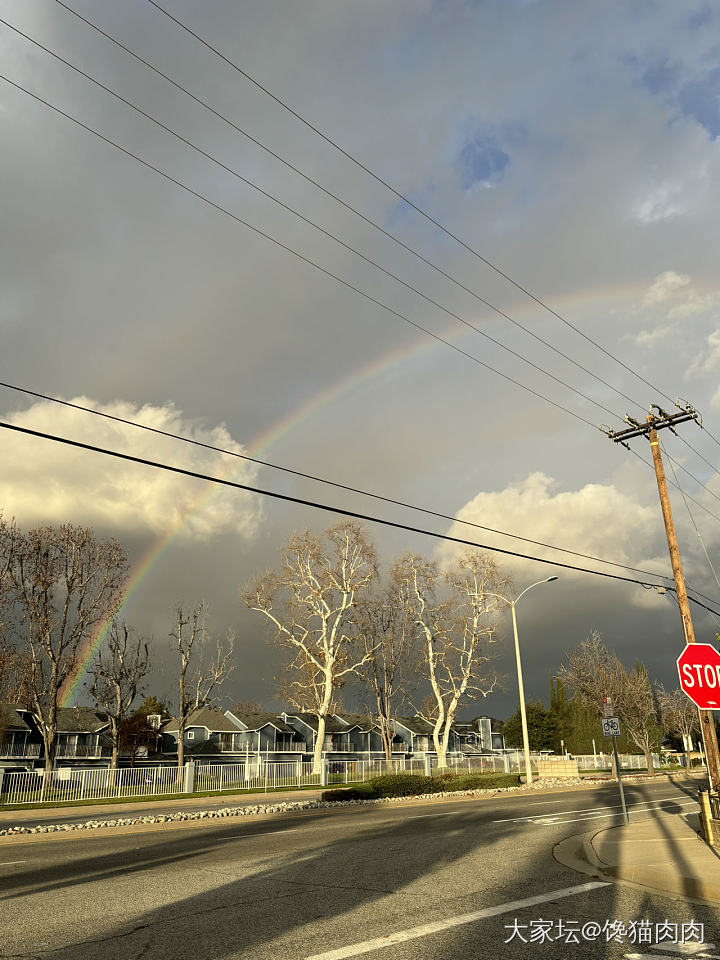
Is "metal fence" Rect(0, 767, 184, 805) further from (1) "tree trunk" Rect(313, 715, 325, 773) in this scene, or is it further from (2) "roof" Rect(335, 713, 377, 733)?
(2) "roof" Rect(335, 713, 377, 733)

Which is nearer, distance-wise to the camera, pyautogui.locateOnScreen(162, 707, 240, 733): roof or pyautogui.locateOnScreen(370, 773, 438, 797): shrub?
pyautogui.locateOnScreen(370, 773, 438, 797): shrub

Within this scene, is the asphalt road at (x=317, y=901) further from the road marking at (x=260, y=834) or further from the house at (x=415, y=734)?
the house at (x=415, y=734)

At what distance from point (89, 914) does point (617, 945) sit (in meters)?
5.48

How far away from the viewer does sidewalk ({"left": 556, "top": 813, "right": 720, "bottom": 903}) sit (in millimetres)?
9044

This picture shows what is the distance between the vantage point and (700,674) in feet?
35.2

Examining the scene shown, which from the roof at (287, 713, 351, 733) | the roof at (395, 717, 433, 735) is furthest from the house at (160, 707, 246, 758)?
the roof at (395, 717, 433, 735)

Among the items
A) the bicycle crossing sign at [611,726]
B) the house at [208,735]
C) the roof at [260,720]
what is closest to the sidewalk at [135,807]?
the bicycle crossing sign at [611,726]

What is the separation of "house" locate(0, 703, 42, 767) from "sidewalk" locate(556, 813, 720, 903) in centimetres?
5983

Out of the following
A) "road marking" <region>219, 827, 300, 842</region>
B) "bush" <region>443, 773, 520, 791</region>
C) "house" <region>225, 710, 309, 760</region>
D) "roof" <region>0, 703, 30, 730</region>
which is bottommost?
"bush" <region>443, 773, 520, 791</region>

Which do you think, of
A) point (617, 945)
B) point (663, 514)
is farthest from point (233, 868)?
point (663, 514)

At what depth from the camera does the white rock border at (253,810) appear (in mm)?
18344

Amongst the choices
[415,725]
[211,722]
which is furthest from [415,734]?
[211,722]

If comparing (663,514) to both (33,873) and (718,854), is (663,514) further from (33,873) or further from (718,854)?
(33,873)

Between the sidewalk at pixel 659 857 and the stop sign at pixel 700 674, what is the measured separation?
7.45 feet
